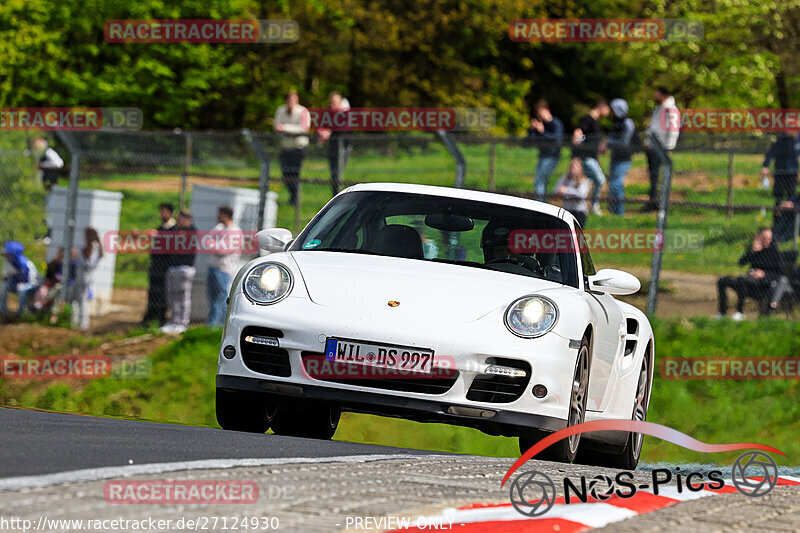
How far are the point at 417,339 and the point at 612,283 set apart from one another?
169 centimetres

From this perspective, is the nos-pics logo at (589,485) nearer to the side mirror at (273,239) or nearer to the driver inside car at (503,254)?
the driver inside car at (503,254)

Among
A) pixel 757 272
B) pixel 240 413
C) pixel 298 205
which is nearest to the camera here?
pixel 240 413

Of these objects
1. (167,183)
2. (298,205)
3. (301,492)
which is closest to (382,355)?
(301,492)

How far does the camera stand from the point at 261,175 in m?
16.4

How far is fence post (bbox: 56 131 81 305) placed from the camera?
1742 centimetres

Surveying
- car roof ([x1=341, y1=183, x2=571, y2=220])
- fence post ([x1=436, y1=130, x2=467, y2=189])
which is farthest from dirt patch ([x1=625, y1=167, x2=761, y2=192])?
car roof ([x1=341, y1=183, x2=571, y2=220])

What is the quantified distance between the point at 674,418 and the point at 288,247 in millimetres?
6363

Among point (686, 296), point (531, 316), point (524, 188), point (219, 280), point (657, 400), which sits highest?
point (524, 188)

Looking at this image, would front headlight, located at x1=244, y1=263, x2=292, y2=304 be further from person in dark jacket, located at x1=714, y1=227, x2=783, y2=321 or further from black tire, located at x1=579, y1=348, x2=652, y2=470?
person in dark jacket, located at x1=714, y1=227, x2=783, y2=321

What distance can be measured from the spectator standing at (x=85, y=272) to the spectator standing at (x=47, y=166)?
95 centimetres

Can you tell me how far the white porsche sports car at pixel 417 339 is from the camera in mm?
7141

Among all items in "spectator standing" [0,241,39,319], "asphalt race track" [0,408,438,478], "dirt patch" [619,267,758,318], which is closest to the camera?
"asphalt race track" [0,408,438,478]

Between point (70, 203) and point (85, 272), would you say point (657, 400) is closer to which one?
point (85, 272)

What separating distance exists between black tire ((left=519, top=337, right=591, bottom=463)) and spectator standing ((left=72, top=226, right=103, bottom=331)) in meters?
10.8
